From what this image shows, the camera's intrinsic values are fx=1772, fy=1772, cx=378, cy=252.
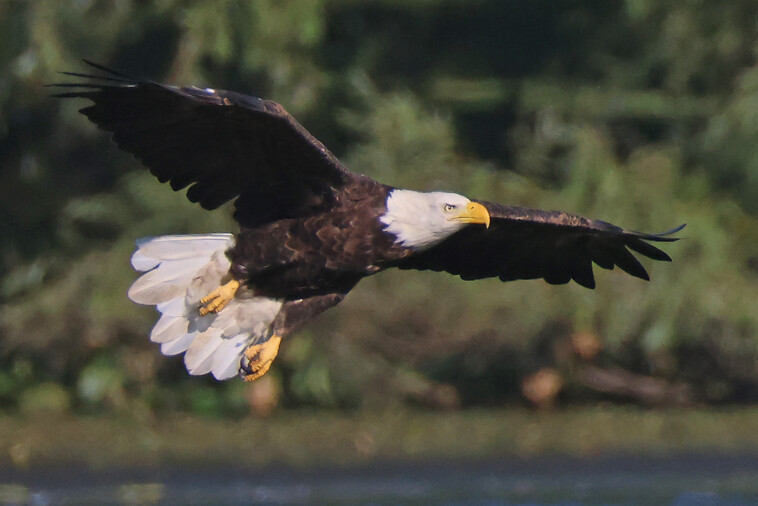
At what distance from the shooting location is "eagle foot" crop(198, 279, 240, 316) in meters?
7.30

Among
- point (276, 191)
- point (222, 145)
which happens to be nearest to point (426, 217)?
point (276, 191)

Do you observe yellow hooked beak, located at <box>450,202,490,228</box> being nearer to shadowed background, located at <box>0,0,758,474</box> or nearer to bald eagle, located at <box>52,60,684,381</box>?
bald eagle, located at <box>52,60,684,381</box>

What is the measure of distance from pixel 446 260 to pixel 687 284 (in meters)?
4.89

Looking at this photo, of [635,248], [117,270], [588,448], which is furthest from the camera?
[117,270]

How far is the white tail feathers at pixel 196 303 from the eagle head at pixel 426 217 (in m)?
0.74

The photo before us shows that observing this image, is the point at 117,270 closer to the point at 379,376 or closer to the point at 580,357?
the point at 379,376

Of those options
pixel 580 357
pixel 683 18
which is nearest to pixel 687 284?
pixel 580 357

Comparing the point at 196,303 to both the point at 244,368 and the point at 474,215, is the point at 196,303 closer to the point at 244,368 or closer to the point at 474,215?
the point at 244,368

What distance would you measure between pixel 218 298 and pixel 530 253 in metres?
1.41

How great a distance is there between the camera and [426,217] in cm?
694

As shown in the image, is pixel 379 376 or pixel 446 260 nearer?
pixel 446 260

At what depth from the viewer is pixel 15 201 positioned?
47.8 feet

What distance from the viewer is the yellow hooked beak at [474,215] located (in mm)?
6953

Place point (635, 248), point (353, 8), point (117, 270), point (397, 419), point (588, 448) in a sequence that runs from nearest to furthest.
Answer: point (635, 248), point (588, 448), point (397, 419), point (117, 270), point (353, 8)
